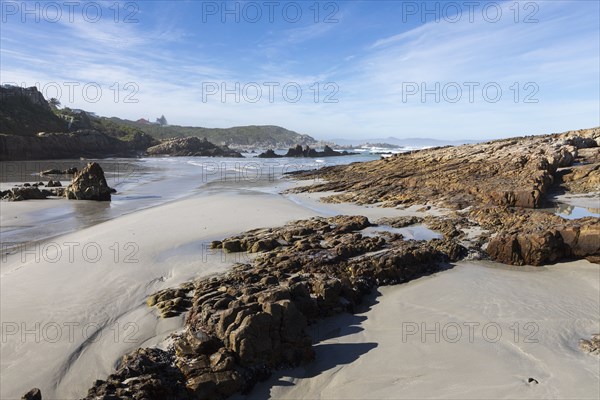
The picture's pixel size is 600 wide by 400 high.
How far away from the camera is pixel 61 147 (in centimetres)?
6034

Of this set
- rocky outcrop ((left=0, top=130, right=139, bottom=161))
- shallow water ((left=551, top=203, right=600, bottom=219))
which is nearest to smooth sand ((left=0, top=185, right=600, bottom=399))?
shallow water ((left=551, top=203, right=600, bottom=219))

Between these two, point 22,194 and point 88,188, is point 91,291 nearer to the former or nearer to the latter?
point 88,188

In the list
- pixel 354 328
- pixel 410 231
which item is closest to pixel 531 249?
pixel 410 231

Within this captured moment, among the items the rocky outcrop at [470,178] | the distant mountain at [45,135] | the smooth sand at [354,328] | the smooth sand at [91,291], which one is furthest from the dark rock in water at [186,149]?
the smooth sand at [354,328]

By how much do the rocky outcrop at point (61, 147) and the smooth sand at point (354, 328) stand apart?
172 feet

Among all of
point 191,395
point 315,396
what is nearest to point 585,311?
point 315,396

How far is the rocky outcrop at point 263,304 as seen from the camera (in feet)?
15.7

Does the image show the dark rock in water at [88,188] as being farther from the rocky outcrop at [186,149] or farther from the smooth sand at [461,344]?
the rocky outcrop at [186,149]

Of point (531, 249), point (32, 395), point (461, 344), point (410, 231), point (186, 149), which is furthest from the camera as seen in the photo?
point (186, 149)

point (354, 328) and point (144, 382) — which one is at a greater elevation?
point (144, 382)

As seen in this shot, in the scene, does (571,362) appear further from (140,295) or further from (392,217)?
(392,217)

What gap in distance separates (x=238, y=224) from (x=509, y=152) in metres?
17.8

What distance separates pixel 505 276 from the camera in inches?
336

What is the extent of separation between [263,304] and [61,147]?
66.8m
